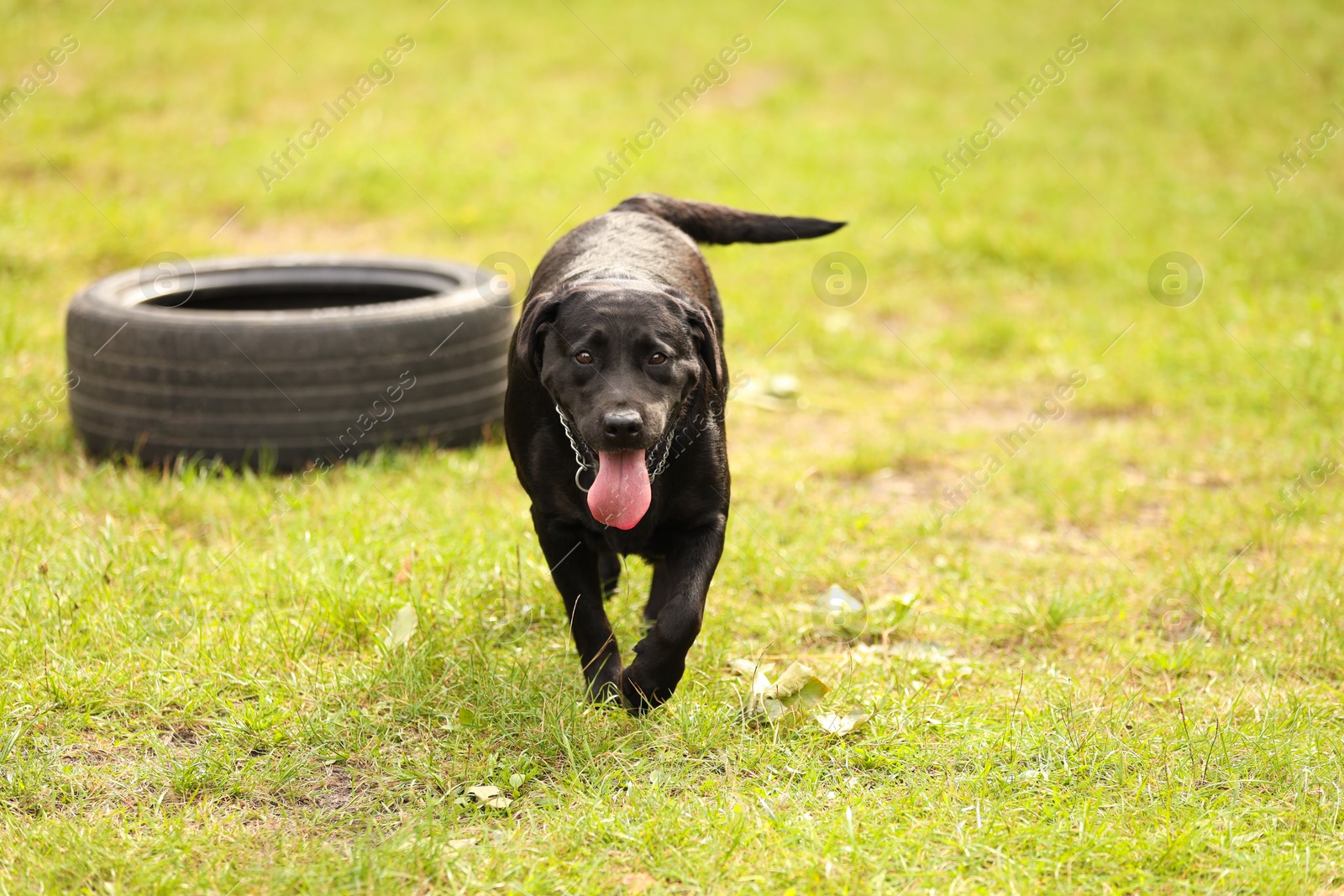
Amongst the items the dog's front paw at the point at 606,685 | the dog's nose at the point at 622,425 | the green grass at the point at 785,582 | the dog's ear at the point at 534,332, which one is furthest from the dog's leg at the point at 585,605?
the dog's nose at the point at 622,425

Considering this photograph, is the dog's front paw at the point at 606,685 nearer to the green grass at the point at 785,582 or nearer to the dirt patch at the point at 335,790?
the green grass at the point at 785,582

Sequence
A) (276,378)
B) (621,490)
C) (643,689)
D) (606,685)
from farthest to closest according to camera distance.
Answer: (276,378), (606,685), (643,689), (621,490)

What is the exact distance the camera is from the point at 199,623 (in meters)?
4.04

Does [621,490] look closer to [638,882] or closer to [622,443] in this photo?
[622,443]

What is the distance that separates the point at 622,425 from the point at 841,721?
3.49 feet

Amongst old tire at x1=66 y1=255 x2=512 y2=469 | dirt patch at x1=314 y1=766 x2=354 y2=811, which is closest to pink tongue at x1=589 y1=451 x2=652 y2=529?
dirt patch at x1=314 y1=766 x2=354 y2=811

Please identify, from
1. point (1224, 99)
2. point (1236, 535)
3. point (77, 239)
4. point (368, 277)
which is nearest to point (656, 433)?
point (1236, 535)

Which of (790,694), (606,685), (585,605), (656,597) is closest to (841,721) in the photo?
(790,694)

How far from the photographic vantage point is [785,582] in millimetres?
4656

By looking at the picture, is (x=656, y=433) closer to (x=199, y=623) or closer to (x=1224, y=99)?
(x=199, y=623)

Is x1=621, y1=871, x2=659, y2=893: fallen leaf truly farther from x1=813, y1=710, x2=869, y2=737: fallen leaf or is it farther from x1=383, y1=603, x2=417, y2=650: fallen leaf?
x1=383, y1=603, x2=417, y2=650: fallen leaf

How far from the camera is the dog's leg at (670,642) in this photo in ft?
11.4

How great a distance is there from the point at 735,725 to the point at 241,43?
14.0m

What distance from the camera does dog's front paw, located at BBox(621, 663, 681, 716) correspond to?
351 cm
